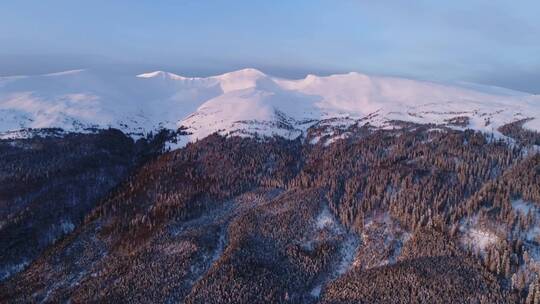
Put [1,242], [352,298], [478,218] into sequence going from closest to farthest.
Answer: [352,298] → [478,218] → [1,242]

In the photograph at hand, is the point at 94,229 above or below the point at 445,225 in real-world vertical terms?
below

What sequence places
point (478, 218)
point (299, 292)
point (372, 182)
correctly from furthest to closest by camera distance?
point (372, 182)
point (478, 218)
point (299, 292)

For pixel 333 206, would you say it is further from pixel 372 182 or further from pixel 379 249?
pixel 379 249

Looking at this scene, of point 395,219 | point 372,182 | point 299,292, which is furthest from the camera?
point 372,182

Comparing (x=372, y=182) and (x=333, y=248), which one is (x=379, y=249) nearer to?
(x=333, y=248)

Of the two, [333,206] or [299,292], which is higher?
[333,206]

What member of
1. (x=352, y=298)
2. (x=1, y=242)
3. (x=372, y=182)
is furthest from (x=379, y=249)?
(x=1, y=242)

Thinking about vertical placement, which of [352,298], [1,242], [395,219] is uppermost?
[395,219]

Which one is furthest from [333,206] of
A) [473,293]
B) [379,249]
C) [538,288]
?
[538,288]

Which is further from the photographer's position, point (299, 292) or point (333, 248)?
point (333, 248)
